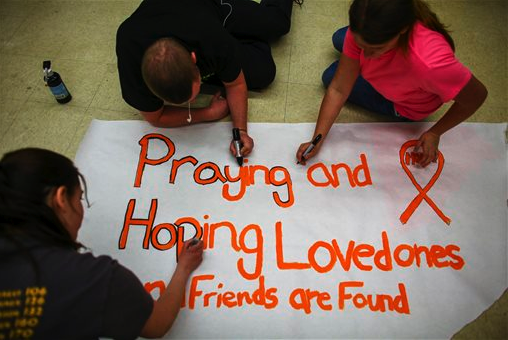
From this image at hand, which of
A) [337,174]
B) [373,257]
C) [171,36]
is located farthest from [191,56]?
[373,257]

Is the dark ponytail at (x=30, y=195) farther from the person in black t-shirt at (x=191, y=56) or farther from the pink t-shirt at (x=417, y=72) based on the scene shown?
the pink t-shirt at (x=417, y=72)

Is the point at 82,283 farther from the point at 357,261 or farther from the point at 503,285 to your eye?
the point at 503,285

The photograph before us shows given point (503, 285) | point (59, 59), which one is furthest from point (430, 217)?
point (59, 59)

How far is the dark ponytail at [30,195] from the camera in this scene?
603 mm

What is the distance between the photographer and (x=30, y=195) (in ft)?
2.01

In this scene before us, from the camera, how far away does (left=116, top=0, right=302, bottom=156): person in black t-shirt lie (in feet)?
2.81

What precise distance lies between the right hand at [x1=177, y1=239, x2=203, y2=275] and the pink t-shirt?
0.64 m

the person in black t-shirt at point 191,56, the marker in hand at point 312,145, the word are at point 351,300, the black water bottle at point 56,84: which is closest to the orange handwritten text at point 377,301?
the word are at point 351,300

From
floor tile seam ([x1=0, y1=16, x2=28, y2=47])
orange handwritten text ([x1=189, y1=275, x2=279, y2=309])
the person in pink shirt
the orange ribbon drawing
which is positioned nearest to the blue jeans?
the person in pink shirt

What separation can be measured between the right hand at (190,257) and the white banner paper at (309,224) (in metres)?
0.02

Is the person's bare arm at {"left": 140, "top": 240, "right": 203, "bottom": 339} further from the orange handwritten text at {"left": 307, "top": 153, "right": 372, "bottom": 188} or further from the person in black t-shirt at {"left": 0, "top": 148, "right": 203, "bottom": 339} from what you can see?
the orange handwritten text at {"left": 307, "top": 153, "right": 372, "bottom": 188}

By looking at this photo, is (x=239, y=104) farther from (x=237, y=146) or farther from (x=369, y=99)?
(x=369, y=99)

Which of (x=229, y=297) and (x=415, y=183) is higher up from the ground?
(x=415, y=183)

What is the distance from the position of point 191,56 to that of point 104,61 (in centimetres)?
71
